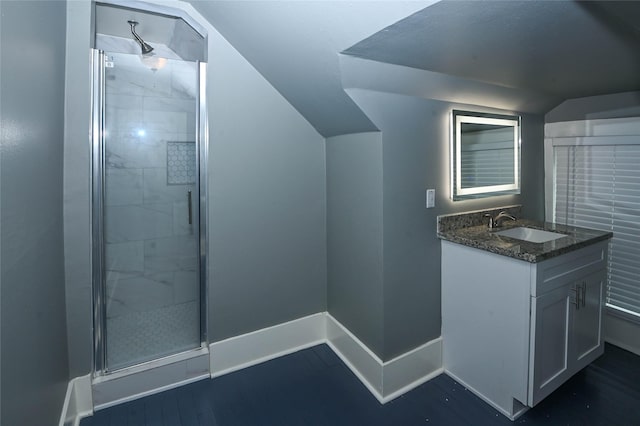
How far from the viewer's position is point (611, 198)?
2.46 metres

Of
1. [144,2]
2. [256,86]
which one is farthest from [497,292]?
[144,2]

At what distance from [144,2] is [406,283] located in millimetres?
2258

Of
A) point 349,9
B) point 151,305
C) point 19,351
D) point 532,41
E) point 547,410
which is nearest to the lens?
point 19,351

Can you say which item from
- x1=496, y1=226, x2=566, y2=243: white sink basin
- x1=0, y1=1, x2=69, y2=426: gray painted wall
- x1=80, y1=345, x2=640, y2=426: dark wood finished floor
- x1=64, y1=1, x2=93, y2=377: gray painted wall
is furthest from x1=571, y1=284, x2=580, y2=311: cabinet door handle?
x1=64, y1=1, x2=93, y2=377: gray painted wall

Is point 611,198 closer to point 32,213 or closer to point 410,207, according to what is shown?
point 410,207

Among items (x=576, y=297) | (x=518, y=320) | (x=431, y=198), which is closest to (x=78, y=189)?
(x=431, y=198)

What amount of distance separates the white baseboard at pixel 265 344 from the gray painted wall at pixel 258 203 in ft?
0.18

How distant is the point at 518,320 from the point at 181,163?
2.19 metres

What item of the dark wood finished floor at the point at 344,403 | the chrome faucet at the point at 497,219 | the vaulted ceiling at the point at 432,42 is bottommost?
the dark wood finished floor at the point at 344,403

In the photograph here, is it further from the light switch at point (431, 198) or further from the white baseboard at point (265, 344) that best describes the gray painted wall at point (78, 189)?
the light switch at point (431, 198)

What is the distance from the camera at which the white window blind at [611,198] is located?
2340 millimetres

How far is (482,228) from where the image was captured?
2227mm

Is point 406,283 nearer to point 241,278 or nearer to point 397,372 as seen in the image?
point 397,372

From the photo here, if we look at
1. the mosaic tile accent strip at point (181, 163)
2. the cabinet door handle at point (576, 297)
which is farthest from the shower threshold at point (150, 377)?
the cabinet door handle at point (576, 297)
